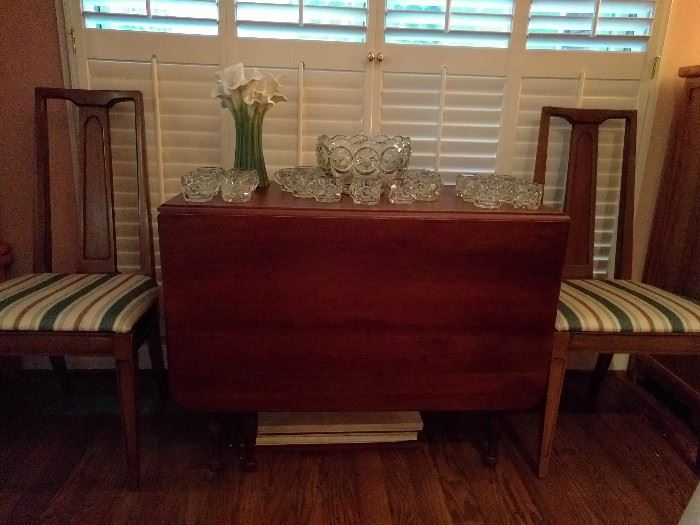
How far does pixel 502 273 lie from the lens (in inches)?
46.0

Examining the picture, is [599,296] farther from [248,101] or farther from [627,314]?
[248,101]

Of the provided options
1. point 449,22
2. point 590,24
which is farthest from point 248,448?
point 590,24

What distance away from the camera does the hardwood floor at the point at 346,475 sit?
4.11 ft

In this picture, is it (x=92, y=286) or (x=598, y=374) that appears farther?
(x=598, y=374)

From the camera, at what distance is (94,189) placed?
151cm

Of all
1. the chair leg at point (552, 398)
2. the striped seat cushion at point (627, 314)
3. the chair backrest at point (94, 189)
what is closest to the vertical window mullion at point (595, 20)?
the striped seat cushion at point (627, 314)

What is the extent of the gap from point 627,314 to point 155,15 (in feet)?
4.88

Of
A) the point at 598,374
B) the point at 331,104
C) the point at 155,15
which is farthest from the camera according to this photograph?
the point at 598,374

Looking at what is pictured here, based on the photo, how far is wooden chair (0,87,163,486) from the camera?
3.85 feet

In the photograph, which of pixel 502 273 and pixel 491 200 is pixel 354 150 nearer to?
pixel 491 200

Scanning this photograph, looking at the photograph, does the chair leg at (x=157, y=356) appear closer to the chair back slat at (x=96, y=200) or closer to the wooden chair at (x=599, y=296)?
the chair back slat at (x=96, y=200)

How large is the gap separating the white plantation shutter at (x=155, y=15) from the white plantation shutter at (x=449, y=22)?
0.52 m

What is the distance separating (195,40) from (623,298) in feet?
4.51

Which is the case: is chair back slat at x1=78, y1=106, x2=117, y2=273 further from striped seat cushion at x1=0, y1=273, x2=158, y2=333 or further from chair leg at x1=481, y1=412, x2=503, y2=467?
chair leg at x1=481, y1=412, x2=503, y2=467
